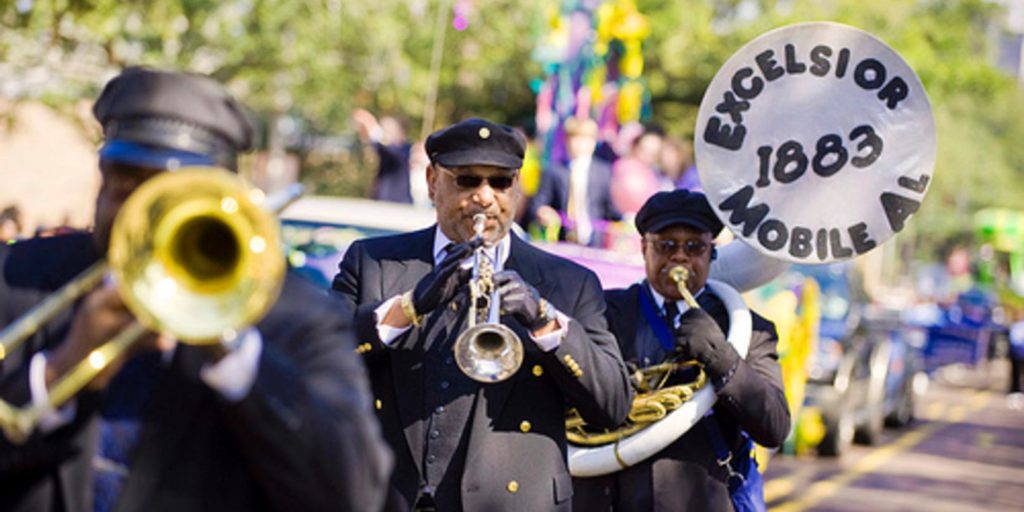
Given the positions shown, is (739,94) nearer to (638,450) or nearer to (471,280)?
(638,450)

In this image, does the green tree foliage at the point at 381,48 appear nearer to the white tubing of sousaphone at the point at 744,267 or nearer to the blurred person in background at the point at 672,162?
the blurred person in background at the point at 672,162

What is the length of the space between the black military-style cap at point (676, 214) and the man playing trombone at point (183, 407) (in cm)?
229

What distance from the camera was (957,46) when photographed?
31406mm

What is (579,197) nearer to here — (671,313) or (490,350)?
(671,313)

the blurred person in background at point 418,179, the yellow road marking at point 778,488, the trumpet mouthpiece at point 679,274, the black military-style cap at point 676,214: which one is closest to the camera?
the trumpet mouthpiece at point 679,274

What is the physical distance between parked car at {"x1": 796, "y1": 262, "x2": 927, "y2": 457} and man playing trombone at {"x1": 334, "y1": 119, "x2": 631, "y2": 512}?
966 centimetres

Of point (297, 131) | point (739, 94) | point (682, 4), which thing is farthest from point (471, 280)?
point (682, 4)

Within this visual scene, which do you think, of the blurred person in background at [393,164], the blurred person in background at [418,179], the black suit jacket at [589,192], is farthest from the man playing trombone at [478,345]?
the blurred person in background at [418,179]

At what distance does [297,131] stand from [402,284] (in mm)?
16877

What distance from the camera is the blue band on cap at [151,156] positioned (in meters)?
2.72

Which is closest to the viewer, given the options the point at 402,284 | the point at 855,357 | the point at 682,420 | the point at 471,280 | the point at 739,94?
the point at 471,280

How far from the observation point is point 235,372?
2607 millimetres

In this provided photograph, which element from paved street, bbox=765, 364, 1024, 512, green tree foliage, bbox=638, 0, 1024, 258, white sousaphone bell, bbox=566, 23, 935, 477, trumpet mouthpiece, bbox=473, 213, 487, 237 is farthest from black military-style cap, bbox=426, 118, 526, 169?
green tree foliage, bbox=638, 0, 1024, 258

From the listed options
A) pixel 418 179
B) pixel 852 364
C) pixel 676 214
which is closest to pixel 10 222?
pixel 676 214
